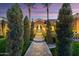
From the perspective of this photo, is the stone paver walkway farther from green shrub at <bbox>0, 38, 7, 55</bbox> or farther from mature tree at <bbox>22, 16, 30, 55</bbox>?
green shrub at <bbox>0, 38, 7, 55</bbox>

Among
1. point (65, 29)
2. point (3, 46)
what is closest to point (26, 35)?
point (3, 46)

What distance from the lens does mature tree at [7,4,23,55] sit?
10.7 feet

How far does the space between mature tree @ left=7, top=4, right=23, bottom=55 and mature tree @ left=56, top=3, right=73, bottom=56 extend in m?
0.55

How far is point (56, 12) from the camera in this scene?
328 cm

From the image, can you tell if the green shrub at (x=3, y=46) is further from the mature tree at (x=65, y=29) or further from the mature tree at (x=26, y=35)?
the mature tree at (x=65, y=29)

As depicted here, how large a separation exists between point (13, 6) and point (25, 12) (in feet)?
A: 0.65

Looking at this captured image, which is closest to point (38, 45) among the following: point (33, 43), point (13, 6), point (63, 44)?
point (33, 43)

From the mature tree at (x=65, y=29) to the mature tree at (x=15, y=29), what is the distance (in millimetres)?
555

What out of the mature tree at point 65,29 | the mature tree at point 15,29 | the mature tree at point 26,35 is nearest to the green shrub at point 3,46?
the mature tree at point 15,29

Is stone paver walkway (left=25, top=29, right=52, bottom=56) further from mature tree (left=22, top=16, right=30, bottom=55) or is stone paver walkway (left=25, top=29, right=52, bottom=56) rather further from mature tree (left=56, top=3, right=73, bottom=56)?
mature tree (left=56, top=3, right=73, bottom=56)

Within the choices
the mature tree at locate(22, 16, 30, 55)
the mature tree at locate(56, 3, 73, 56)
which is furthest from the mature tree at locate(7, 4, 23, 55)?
the mature tree at locate(56, 3, 73, 56)

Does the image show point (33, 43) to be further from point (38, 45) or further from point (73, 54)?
point (73, 54)

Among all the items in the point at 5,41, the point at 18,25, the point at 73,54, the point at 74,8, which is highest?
the point at 74,8

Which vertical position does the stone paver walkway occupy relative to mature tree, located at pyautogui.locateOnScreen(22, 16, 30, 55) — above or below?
below
